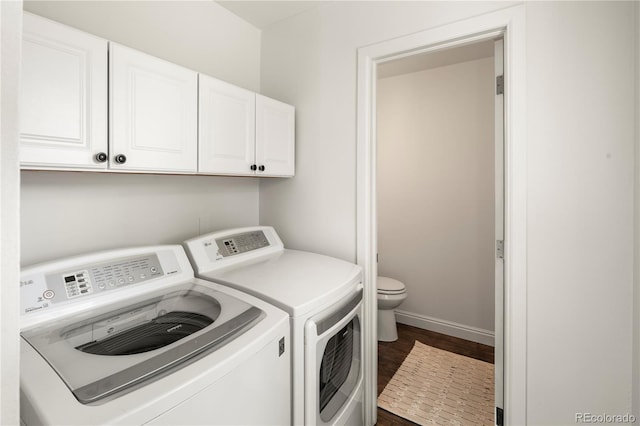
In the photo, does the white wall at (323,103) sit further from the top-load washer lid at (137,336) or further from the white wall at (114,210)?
the top-load washer lid at (137,336)

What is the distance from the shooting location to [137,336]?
1057 mm

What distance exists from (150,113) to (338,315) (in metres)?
1.18

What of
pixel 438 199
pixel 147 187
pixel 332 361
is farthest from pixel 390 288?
pixel 147 187

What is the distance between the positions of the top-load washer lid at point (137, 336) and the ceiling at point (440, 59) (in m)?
2.13

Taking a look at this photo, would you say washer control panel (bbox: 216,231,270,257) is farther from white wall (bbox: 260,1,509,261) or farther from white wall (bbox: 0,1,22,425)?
white wall (bbox: 0,1,22,425)

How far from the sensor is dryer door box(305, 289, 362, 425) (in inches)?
46.9

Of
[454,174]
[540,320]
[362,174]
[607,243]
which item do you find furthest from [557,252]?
[454,174]

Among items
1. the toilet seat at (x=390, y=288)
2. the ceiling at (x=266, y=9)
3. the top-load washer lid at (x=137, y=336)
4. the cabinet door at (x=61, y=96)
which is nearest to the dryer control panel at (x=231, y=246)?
the top-load washer lid at (x=137, y=336)

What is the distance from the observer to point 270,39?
2215 millimetres

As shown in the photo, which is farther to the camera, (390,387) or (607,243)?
(390,387)

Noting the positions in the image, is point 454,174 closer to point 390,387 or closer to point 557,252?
point 557,252

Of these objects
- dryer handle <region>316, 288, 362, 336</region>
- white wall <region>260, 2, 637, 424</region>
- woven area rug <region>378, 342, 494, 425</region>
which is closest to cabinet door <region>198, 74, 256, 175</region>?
dryer handle <region>316, 288, 362, 336</region>

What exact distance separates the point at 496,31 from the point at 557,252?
1.05 meters

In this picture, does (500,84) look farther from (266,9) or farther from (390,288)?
(390,288)
